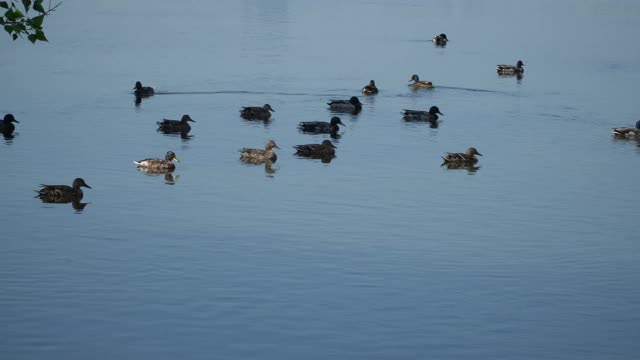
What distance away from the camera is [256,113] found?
43594mm

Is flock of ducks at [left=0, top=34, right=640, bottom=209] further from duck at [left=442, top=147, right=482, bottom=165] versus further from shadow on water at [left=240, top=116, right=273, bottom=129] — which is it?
shadow on water at [left=240, top=116, right=273, bottom=129]

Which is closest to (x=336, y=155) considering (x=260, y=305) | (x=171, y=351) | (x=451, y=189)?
(x=451, y=189)

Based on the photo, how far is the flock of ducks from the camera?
30192 mm

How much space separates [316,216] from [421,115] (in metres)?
16.2

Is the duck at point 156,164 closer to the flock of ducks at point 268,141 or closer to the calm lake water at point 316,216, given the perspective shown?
the flock of ducks at point 268,141

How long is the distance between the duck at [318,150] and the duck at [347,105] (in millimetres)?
8526

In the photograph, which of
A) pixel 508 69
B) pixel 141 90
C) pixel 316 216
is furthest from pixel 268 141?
pixel 508 69

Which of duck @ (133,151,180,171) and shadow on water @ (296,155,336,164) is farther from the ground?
shadow on water @ (296,155,336,164)

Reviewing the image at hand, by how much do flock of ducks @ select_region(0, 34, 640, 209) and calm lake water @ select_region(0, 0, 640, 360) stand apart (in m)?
0.37

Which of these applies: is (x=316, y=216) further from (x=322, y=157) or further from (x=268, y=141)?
(x=268, y=141)

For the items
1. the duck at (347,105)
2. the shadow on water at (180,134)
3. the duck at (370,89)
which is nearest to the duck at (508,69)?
the duck at (370,89)

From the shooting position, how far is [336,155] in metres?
38.0

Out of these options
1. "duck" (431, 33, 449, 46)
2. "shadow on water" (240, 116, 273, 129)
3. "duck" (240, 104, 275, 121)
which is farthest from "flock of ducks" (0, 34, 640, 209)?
"duck" (431, 33, 449, 46)

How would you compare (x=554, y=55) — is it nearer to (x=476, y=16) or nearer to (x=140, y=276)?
(x=476, y=16)
